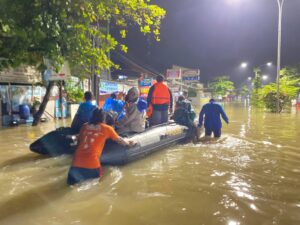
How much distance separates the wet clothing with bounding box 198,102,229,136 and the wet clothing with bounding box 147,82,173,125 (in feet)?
4.46

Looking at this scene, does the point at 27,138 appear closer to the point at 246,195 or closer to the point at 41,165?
the point at 41,165

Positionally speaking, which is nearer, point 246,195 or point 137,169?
point 246,195

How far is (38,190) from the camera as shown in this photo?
4.73 m

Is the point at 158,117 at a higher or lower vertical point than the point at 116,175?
higher

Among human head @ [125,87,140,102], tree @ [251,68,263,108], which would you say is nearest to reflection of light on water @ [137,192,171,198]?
human head @ [125,87,140,102]

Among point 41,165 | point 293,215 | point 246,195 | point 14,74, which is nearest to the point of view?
point 293,215

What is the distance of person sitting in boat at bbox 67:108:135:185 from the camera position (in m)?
4.66

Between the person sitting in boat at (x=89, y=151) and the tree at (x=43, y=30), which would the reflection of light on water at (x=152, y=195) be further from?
the tree at (x=43, y=30)

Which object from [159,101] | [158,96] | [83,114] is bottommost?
[83,114]

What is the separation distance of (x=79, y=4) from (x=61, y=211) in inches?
118

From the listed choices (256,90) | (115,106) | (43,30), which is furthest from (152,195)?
(256,90)

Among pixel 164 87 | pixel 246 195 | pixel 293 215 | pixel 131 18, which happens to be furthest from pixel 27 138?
pixel 293 215

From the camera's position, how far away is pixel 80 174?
4.71 m

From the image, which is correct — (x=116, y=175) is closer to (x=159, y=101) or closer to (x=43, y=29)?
(x=43, y=29)
